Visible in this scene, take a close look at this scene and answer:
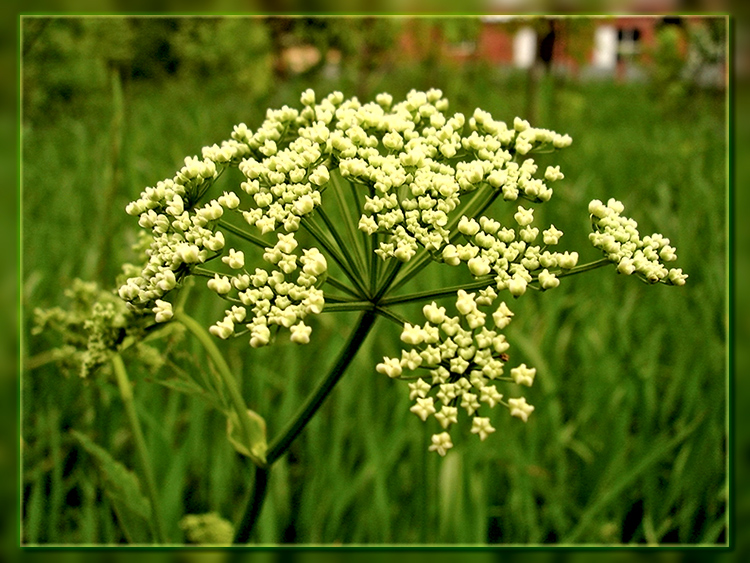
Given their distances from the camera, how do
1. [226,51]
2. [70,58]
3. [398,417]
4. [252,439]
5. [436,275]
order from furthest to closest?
[226,51] → [70,58] → [436,275] → [398,417] → [252,439]

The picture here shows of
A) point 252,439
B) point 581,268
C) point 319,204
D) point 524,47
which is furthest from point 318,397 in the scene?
point 524,47

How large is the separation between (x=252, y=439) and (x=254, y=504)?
9cm

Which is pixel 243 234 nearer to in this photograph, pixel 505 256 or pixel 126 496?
pixel 505 256

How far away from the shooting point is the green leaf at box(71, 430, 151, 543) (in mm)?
893

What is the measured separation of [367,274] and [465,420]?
0.70 m

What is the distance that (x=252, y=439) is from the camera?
2.60 feet

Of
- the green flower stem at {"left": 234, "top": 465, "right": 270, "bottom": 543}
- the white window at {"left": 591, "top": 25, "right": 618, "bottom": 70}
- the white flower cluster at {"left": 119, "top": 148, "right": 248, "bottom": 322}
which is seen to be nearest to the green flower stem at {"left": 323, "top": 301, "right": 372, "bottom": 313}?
the white flower cluster at {"left": 119, "top": 148, "right": 248, "bottom": 322}

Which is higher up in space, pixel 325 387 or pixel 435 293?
pixel 435 293

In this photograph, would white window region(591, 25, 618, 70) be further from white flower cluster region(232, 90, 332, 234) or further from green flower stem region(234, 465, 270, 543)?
green flower stem region(234, 465, 270, 543)

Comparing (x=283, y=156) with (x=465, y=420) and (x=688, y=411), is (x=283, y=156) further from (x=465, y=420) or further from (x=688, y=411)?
(x=688, y=411)

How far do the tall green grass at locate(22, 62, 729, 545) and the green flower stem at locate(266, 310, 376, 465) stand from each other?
194mm

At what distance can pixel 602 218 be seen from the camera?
738 mm

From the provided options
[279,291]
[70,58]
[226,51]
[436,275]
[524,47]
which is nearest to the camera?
[279,291]

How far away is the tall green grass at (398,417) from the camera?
1156 millimetres
